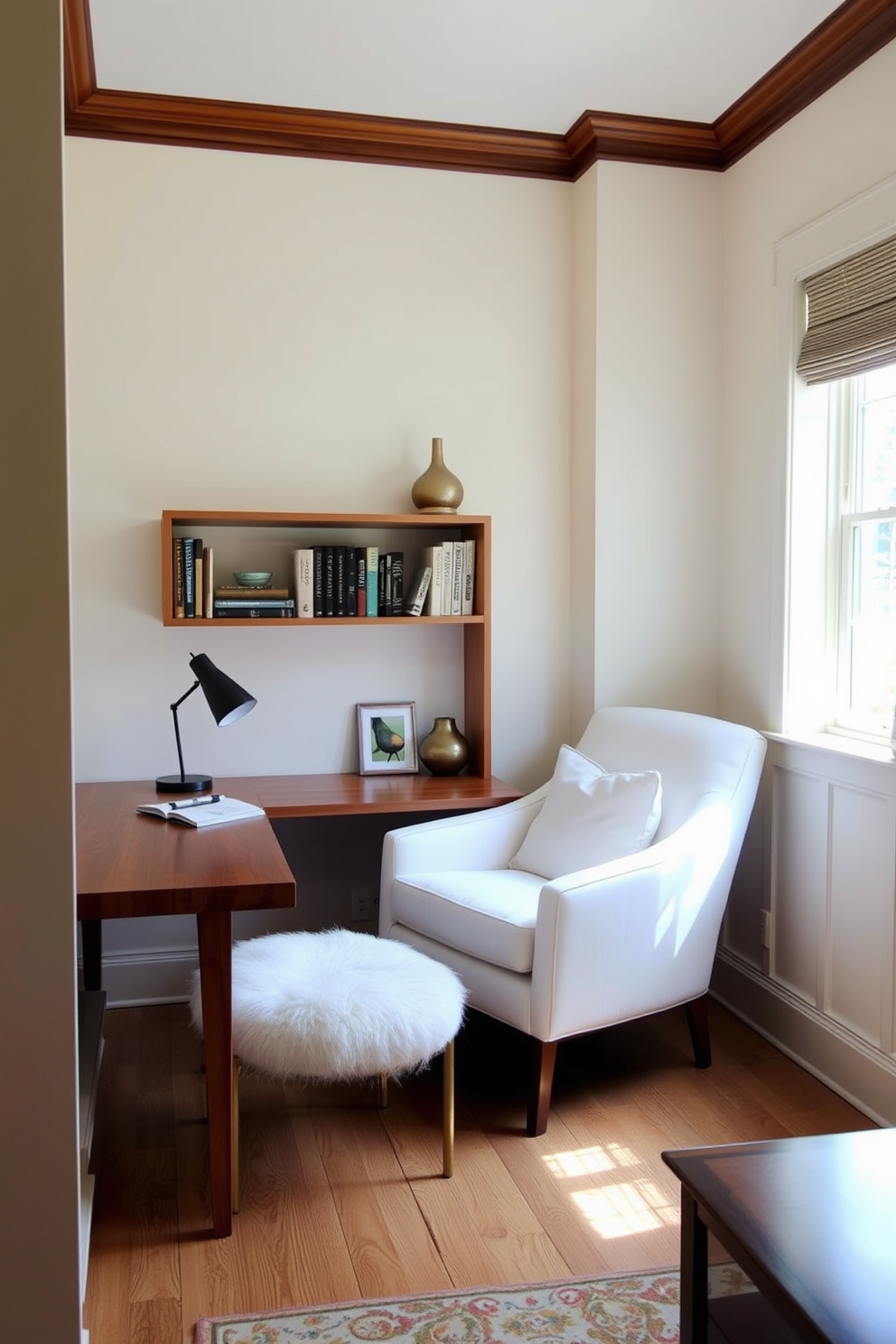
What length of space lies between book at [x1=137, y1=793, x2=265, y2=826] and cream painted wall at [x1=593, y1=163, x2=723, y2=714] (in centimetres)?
120

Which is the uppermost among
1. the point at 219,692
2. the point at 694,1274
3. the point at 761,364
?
the point at 761,364

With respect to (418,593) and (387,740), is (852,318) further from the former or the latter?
(387,740)

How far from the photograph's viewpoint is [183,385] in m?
3.26

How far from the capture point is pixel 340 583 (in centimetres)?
323

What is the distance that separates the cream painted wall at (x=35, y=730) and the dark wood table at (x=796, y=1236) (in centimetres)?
75

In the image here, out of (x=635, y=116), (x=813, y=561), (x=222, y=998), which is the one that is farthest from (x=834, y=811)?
(x=635, y=116)

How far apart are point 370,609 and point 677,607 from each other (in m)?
0.97

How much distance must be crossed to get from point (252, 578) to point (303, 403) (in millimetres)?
582

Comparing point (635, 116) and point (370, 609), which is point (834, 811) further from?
point (635, 116)

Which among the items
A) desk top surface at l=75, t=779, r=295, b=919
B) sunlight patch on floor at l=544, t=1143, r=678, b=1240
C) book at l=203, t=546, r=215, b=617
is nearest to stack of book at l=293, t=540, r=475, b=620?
book at l=203, t=546, r=215, b=617

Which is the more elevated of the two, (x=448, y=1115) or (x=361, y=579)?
(x=361, y=579)

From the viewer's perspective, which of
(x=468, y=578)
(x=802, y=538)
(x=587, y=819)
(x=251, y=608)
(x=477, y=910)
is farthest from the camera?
(x=468, y=578)

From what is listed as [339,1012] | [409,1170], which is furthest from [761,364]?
[409,1170]

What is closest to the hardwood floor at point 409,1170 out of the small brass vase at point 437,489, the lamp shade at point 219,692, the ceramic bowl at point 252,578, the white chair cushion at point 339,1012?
the white chair cushion at point 339,1012
